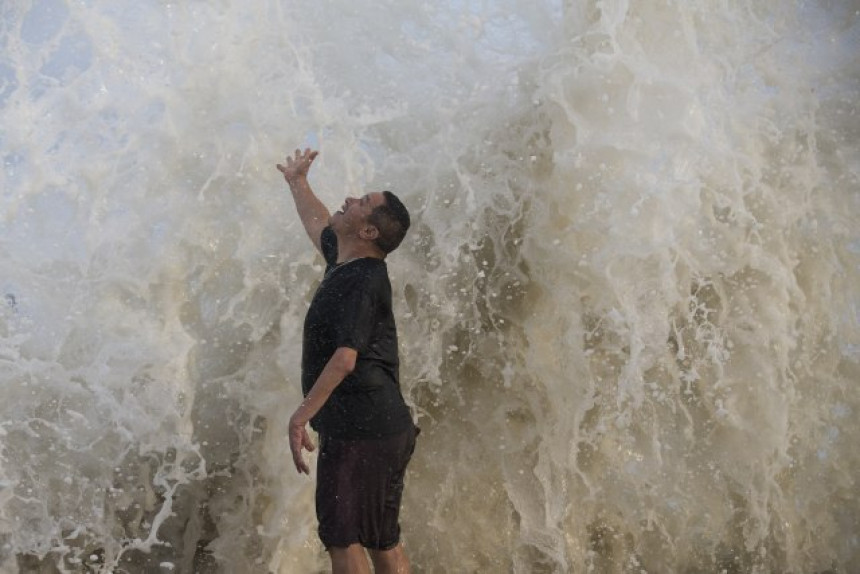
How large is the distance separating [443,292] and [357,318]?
121 cm

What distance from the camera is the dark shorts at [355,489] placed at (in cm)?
248

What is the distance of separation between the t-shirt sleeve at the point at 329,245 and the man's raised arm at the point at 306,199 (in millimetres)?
85

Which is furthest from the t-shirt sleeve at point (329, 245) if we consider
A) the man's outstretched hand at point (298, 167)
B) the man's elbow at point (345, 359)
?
the man's elbow at point (345, 359)

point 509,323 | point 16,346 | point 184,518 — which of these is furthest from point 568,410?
point 16,346

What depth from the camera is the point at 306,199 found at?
2984mm

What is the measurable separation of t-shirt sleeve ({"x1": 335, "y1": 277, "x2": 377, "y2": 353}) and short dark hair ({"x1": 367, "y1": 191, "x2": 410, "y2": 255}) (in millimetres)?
186

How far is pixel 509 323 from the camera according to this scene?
3676 millimetres

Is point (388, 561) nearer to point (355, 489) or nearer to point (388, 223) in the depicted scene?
point (355, 489)

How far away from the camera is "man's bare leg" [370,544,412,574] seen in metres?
2.58

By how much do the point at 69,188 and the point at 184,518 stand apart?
1297 millimetres

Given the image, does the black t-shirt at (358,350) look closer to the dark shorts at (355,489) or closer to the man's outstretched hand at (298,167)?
the dark shorts at (355,489)

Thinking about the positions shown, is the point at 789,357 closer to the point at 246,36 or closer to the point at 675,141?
the point at 675,141

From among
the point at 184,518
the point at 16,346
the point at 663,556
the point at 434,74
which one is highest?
the point at 434,74

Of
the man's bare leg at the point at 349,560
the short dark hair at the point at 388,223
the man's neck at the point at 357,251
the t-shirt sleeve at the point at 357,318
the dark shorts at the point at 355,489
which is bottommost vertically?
the man's bare leg at the point at 349,560
